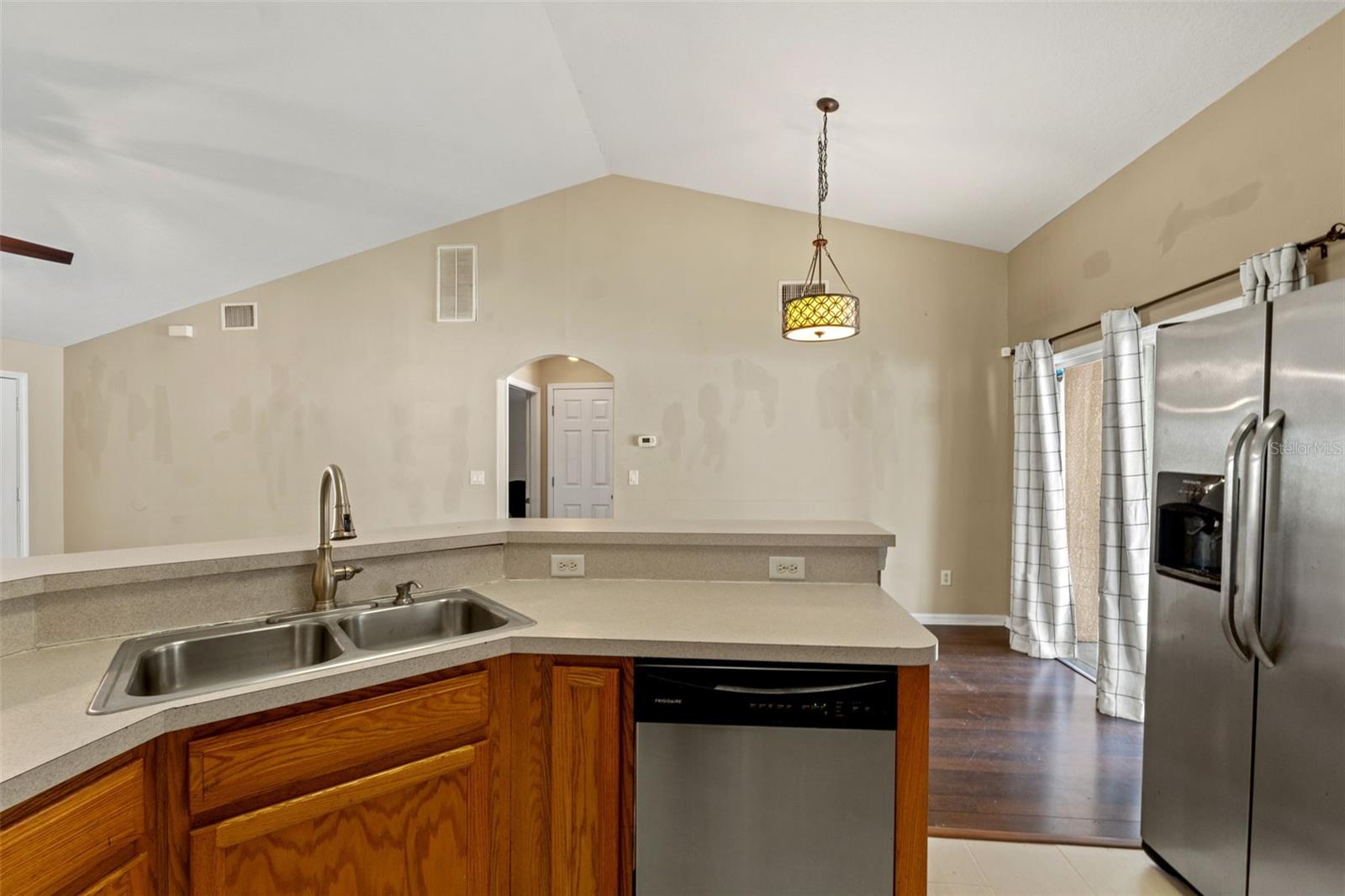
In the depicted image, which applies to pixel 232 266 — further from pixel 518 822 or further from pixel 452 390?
pixel 518 822

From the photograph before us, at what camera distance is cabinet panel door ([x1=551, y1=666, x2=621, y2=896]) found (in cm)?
141

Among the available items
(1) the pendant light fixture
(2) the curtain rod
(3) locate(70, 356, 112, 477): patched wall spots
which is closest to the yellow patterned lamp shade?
(1) the pendant light fixture

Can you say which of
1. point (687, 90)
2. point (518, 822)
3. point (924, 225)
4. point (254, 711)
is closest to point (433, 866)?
point (518, 822)

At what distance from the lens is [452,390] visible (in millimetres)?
4895

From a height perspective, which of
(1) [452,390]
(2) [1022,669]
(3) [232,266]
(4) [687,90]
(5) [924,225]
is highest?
(4) [687,90]

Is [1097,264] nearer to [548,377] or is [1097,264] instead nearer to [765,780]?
[765,780]

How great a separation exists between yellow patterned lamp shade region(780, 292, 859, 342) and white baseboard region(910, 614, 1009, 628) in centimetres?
270

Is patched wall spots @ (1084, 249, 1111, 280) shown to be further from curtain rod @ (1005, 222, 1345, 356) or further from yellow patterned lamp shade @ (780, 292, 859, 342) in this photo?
yellow patterned lamp shade @ (780, 292, 859, 342)

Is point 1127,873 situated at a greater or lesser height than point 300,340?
lesser

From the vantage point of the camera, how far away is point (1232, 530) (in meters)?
1.60

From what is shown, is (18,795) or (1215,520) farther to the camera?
(1215,520)

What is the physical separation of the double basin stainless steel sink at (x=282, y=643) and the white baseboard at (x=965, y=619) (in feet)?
12.6

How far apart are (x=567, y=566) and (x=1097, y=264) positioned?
3443mm

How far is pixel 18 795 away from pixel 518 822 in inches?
34.9
